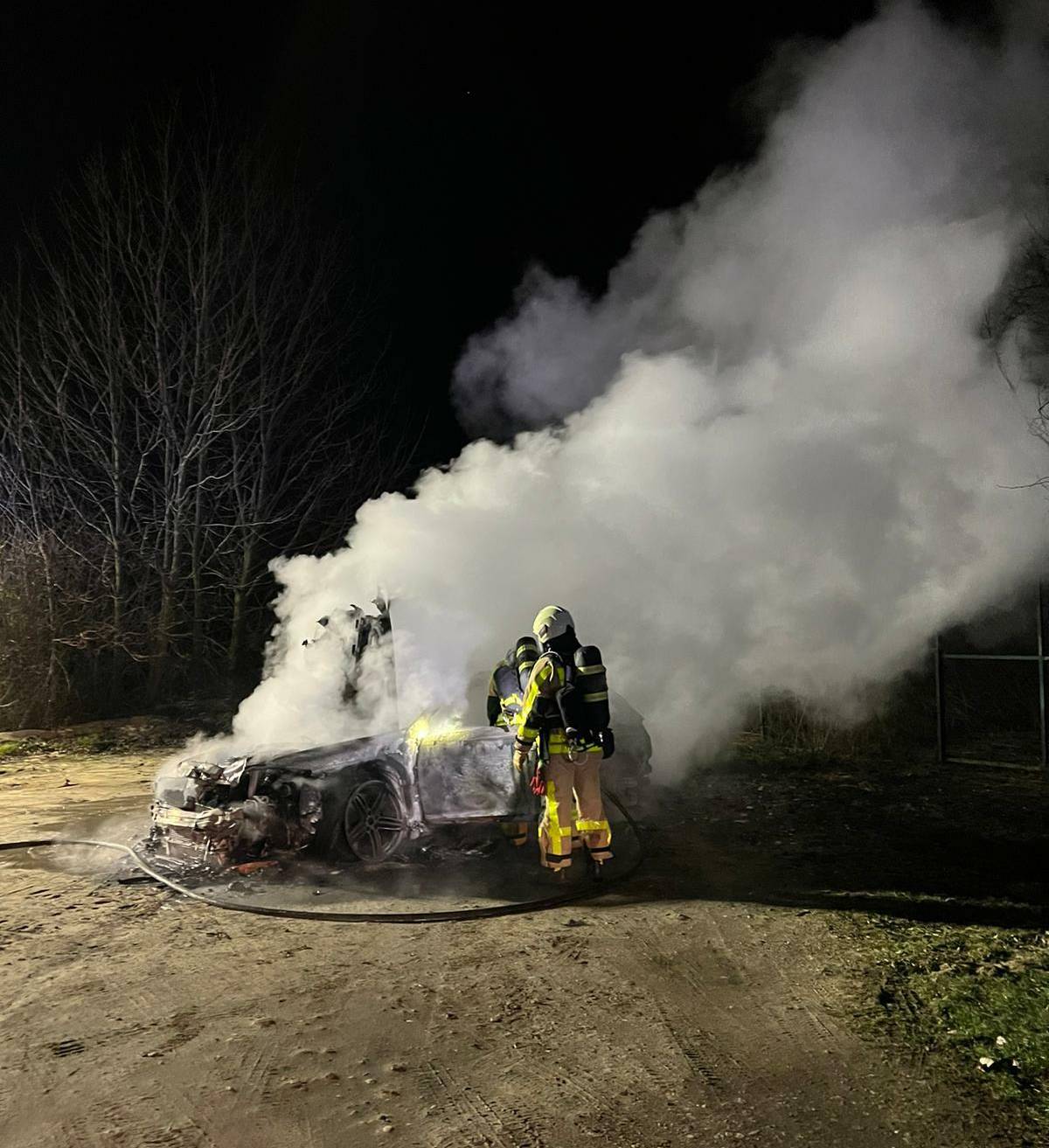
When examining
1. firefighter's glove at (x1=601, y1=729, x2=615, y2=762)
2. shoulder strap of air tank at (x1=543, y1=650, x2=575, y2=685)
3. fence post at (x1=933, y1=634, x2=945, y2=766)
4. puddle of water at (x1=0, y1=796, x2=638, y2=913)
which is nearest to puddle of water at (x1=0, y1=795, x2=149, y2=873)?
puddle of water at (x1=0, y1=796, x2=638, y2=913)

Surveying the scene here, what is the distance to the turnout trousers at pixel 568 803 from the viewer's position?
6.10m

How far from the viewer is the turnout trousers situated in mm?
6102

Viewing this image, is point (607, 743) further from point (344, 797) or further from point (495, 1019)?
point (495, 1019)

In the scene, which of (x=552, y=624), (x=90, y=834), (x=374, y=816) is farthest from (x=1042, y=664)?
(x=90, y=834)

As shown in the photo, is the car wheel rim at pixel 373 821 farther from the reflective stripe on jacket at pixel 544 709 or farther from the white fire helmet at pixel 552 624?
the white fire helmet at pixel 552 624

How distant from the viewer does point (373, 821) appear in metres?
6.54

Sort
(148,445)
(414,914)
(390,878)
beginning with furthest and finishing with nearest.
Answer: (148,445)
(390,878)
(414,914)

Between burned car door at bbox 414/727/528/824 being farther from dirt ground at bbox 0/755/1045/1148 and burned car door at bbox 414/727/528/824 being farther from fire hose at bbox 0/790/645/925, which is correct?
dirt ground at bbox 0/755/1045/1148

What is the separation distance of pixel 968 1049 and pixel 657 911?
6.67 feet

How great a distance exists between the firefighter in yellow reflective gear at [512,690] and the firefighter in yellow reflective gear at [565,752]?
376mm

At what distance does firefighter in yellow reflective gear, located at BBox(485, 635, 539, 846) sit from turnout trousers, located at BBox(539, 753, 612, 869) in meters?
0.59

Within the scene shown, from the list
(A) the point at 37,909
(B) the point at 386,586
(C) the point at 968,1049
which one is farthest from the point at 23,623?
(C) the point at 968,1049

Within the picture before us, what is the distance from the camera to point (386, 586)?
9.09 m

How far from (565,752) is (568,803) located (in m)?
0.38
